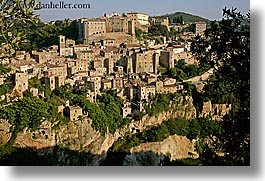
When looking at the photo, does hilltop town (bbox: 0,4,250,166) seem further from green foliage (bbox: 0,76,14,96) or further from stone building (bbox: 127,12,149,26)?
stone building (bbox: 127,12,149,26)

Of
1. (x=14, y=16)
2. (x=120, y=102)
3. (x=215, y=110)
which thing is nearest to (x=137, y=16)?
(x=120, y=102)

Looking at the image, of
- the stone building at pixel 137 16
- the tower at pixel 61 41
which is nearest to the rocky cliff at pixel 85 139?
the stone building at pixel 137 16

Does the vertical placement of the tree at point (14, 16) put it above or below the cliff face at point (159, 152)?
above

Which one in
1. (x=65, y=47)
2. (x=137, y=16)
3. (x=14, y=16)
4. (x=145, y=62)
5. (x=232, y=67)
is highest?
(x=137, y=16)

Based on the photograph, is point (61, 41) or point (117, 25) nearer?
point (61, 41)

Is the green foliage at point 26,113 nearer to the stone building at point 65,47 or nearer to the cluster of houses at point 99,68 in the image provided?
the cluster of houses at point 99,68

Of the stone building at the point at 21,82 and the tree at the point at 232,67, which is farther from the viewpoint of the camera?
the stone building at the point at 21,82

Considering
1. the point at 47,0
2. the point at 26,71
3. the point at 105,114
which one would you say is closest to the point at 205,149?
the point at 47,0

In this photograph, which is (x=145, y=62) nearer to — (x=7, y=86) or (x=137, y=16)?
(x=137, y=16)
